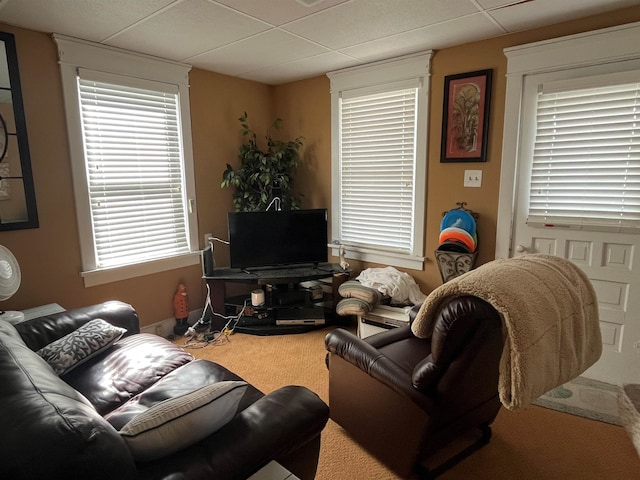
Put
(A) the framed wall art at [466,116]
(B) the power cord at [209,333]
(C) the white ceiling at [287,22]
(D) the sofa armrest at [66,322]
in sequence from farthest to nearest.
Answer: (B) the power cord at [209,333], (A) the framed wall art at [466,116], (C) the white ceiling at [287,22], (D) the sofa armrest at [66,322]

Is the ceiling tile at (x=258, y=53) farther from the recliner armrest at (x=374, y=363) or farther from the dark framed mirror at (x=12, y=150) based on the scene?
the recliner armrest at (x=374, y=363)

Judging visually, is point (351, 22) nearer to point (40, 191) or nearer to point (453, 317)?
point (453, 317)

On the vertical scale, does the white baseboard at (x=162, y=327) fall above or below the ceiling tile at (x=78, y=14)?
below

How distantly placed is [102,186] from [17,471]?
8.43 ft

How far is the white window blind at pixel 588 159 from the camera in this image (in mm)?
2355

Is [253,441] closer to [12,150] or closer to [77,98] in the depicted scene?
[12,150]

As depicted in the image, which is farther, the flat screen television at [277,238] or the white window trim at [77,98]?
the flat screen television at [277,238]

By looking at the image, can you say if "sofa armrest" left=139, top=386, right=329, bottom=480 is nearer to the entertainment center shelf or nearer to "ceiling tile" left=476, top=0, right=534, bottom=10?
the entertainment center shelf

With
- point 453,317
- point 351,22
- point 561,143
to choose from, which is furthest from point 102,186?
point 561,143

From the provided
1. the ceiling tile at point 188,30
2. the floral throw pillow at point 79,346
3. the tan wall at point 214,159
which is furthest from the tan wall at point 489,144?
the floral throw pillow at point 79,346

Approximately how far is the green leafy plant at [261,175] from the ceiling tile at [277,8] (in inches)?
59.1

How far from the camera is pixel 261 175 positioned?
3641 mm

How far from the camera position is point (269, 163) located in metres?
3.69

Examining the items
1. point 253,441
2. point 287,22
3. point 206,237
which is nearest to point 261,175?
point 206,237
